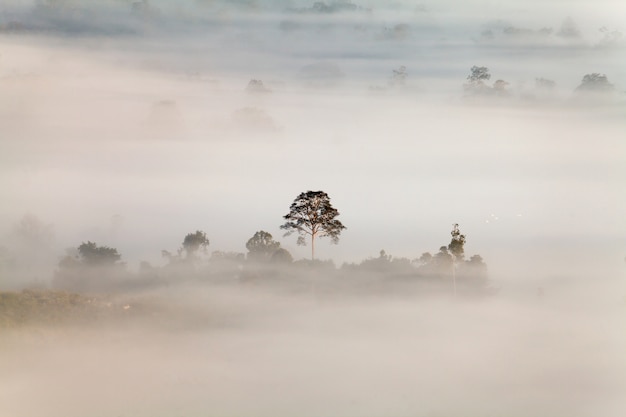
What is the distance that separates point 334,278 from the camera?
78.6 m

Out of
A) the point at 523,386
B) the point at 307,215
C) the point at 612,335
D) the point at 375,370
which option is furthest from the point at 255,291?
the point at 612,335

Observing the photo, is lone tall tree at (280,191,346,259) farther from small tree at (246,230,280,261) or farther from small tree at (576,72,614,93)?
small tree at (576,72,614,93)

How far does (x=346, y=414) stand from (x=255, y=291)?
15.8m

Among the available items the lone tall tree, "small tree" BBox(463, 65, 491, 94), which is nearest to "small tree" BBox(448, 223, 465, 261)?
the lone tall tree

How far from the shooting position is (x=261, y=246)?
77.7 m

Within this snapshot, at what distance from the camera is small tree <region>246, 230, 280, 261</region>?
76062 mm

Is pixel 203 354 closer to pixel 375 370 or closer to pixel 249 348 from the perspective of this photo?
pixel 249 348

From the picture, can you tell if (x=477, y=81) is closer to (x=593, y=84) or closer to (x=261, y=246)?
(x=593, y=84)

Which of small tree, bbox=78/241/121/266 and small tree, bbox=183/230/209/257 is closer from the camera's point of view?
small tree, bbox=78/241/121/266

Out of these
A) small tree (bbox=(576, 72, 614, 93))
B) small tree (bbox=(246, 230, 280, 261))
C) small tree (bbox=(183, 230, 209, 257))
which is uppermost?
small tree (bbox=(576, 72, 614, 93))

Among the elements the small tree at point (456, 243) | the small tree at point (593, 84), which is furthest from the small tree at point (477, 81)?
the small tree at point (456, 243)

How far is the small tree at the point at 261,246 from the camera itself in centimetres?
7606

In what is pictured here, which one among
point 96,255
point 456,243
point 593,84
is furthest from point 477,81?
point 96,255

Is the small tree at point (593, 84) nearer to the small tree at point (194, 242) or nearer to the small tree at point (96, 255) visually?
the small tree at point (194, 242)
